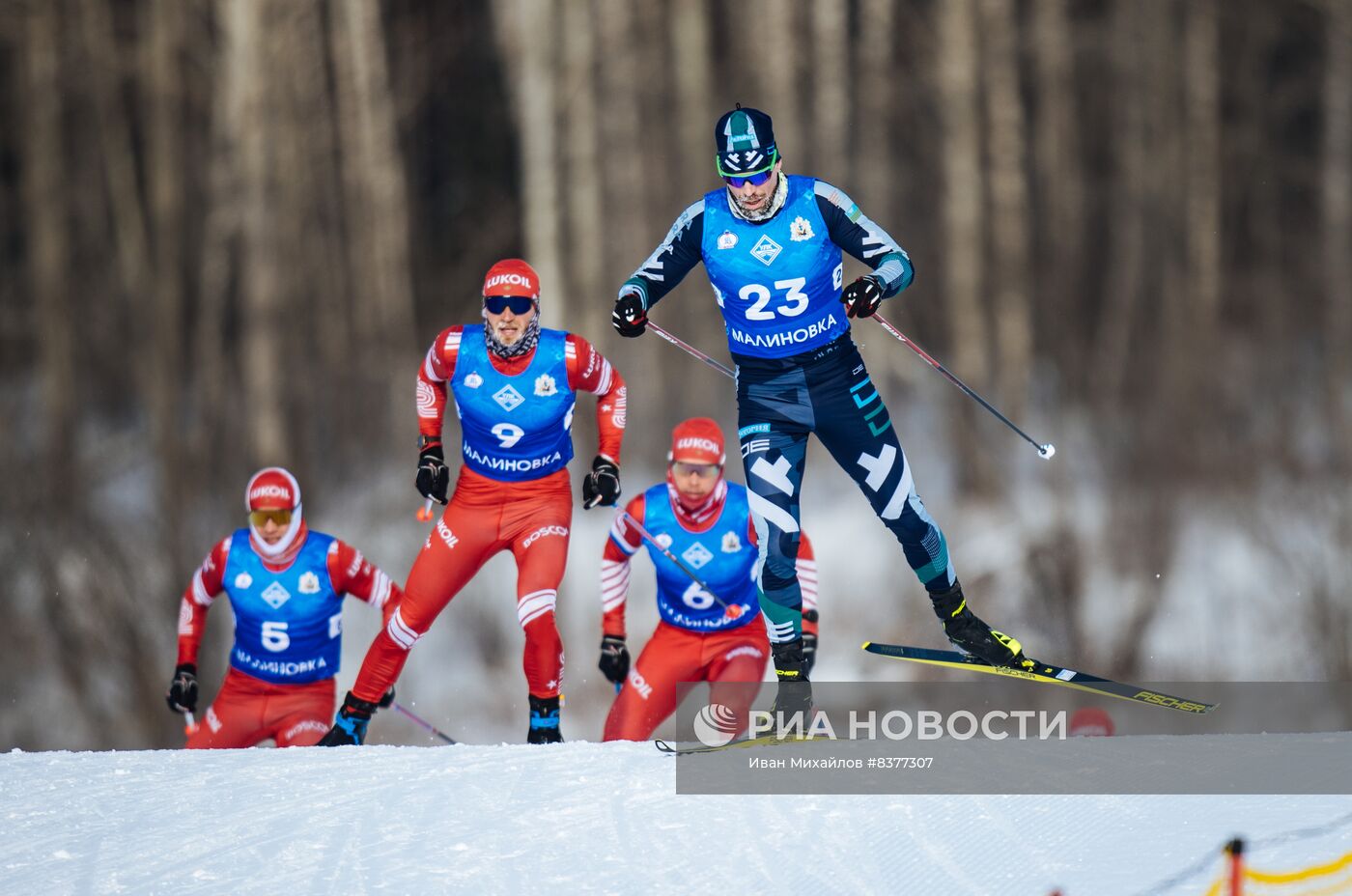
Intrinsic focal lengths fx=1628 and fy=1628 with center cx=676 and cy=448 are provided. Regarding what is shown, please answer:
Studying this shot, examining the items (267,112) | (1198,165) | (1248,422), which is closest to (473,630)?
(267,112)

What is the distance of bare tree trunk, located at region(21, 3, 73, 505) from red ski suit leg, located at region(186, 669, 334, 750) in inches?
313

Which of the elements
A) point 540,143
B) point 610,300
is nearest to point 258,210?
point 540,143

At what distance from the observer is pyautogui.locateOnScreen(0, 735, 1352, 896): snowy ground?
5777 millimetres

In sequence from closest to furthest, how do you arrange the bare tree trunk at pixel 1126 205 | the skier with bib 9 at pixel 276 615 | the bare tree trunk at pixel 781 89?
the skier with bib 9 at pixel 276 615, the bare tree trunk at pixel 781 89, the bare tree trunk at pixel 1126 205

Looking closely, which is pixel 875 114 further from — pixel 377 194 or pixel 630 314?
pixel 630 314

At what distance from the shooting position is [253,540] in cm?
852

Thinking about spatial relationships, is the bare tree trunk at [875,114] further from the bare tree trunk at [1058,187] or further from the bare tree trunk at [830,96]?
the bare tree trunk at [1058,187]

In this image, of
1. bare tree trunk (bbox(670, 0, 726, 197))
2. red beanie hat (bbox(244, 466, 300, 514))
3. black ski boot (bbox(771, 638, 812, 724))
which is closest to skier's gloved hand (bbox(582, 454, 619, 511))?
black ski boot (bbox(771, 638, 812, 724))

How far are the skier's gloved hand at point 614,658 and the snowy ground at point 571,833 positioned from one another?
1.25m

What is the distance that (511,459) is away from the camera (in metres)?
7.50

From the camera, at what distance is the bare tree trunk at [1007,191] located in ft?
49.8

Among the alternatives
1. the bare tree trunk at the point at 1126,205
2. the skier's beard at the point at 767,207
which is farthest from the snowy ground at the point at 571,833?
the bare tree trunk at the point at 1126,205

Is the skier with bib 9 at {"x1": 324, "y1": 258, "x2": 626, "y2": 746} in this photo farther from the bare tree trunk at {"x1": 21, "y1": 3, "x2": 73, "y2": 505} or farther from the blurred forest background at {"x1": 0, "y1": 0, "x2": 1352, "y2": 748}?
the bare tree trunk at {"x1": 21, "y1": 3, "x2": 73, "y2": 505}

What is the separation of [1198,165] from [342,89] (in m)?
8.95
